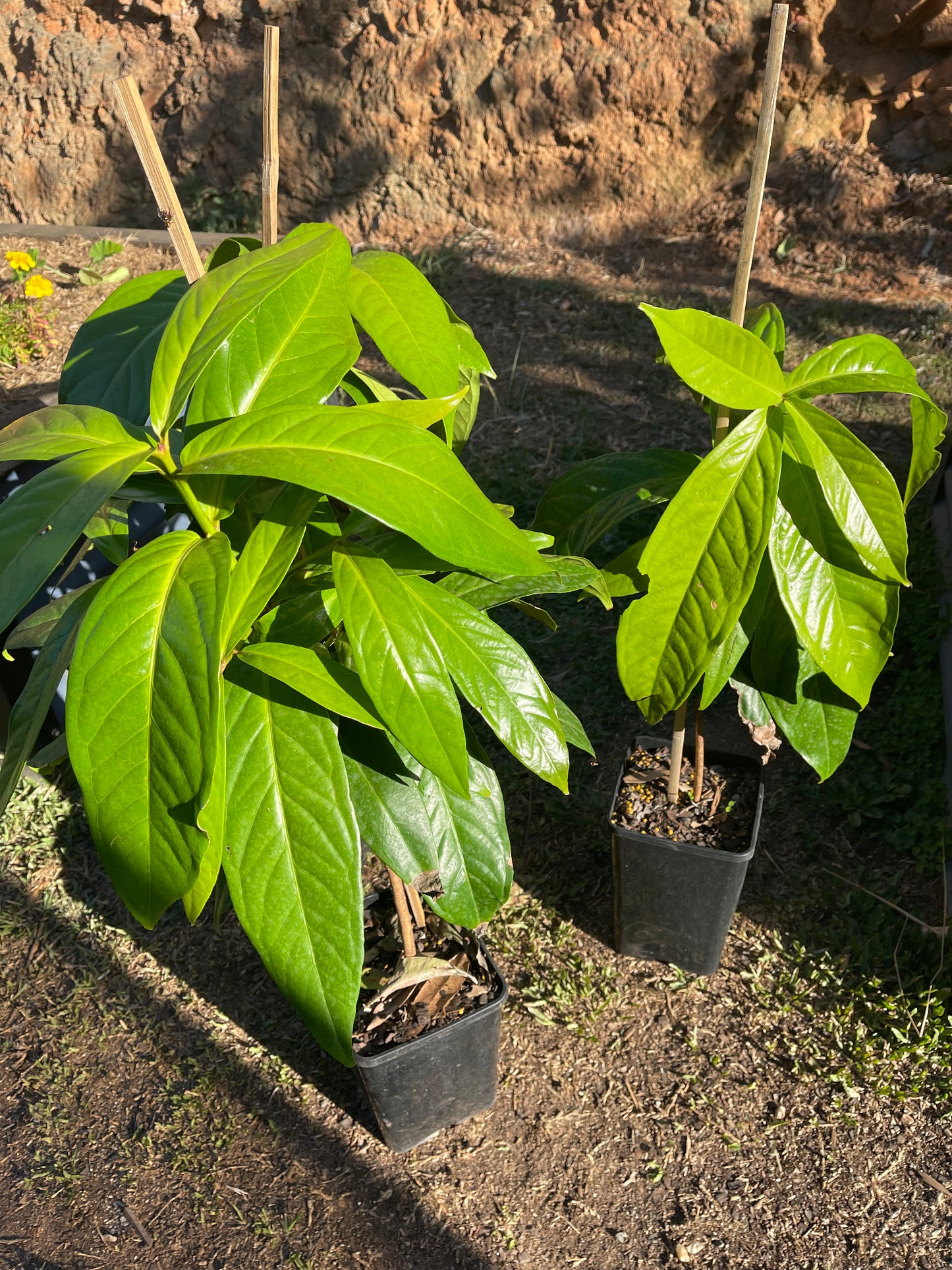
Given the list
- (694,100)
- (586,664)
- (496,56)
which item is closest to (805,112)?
(694,100)

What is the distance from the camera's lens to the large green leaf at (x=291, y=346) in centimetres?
126

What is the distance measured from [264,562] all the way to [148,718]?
258mm

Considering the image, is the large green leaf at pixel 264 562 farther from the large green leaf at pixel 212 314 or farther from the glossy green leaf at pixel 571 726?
the glossy green leaf at pixel 571 726

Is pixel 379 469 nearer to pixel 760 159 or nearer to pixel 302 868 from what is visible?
pixel 302 868

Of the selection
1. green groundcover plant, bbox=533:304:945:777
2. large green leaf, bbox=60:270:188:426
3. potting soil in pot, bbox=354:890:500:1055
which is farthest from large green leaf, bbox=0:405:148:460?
potting soil in pot, bbox=354:890:500:1055

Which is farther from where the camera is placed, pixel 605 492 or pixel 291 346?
pixel 605 492

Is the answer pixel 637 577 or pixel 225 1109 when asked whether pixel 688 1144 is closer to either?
pixel 225 1109

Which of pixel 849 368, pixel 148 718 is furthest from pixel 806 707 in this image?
pixel 148 718

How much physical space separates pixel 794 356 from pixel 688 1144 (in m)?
3.08

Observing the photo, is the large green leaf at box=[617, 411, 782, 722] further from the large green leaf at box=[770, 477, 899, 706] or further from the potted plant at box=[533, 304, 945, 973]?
the large green leaf at box=[770, 477, 899, 706]

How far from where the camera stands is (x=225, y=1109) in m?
2.15

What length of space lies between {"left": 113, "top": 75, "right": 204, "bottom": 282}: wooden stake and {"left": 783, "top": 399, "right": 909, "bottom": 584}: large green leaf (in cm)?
102

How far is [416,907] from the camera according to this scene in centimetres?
192

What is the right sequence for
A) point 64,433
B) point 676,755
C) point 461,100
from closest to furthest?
point 64,433 → point 676,755 → point 461,100
